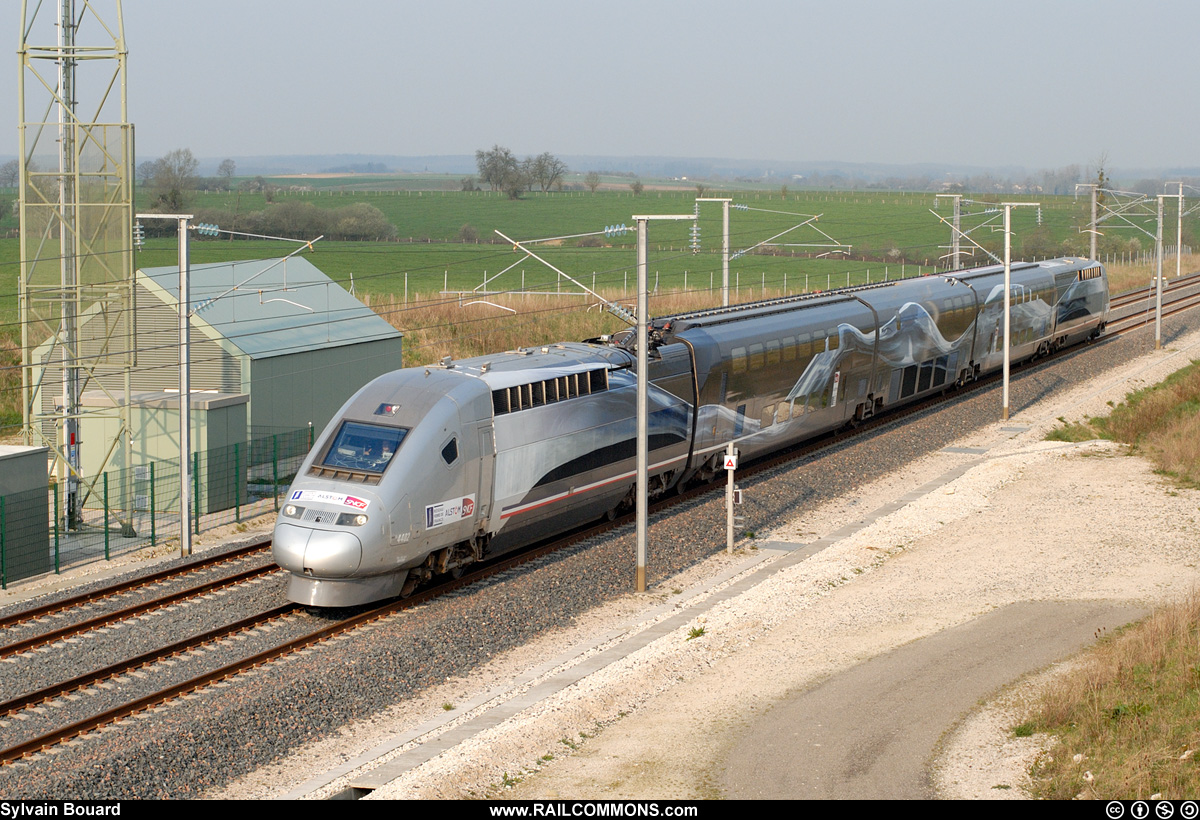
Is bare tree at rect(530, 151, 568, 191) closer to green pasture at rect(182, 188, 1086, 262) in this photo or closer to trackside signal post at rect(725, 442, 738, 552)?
green pasture at rect(182, 188, 1086, 262)

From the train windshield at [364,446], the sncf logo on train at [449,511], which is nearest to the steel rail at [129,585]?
the train windshield at [364,446]

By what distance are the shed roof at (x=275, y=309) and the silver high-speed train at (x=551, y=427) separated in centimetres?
1047

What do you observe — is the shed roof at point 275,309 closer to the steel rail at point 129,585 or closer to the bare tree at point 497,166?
the steel rail at point 129,585

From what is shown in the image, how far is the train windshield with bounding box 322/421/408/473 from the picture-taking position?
18.3 metres

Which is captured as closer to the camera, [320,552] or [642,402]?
[320,552]

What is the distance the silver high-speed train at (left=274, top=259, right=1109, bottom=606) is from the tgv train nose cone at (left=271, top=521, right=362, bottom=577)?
2cm

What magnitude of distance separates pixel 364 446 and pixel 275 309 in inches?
A: 636

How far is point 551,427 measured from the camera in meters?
21.1

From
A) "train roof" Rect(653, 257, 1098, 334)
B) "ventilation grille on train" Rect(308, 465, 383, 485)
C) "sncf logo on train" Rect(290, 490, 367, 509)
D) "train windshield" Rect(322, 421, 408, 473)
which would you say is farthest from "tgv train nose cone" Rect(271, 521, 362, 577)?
"train roof" Rect(653, 257, 1098, 334)

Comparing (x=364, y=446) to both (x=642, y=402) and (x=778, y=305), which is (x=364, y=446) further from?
(x=778, y=305)

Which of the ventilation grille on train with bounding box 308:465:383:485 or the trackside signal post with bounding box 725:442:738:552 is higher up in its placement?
the ventilation grille on train with bounding box 308:465:383:485

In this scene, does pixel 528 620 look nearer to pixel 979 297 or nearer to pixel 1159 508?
pixel 1159 508

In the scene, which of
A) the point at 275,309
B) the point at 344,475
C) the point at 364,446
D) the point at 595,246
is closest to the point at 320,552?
the point at 344,475
